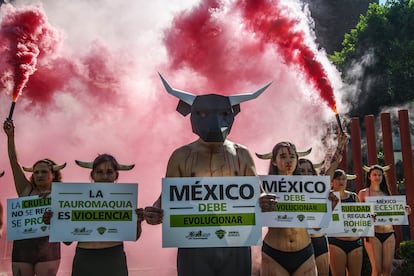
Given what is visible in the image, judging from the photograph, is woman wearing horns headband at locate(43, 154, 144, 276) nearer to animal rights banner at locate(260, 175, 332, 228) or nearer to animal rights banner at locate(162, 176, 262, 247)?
animal rights banner at locate(162, 176, 262, 247)

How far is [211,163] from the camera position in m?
4.03

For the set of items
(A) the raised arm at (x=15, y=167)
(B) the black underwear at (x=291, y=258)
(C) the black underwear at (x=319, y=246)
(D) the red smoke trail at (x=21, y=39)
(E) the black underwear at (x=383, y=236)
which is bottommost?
(B) the black underwear at (x=291, y=258)

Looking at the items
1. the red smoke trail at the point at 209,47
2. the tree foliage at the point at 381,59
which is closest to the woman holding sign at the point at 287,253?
the red smoke trail at the point at 209,47

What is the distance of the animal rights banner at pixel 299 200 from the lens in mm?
4383

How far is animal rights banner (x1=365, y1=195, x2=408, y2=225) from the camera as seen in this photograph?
6406 millimetres

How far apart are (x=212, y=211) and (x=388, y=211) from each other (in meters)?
3.51

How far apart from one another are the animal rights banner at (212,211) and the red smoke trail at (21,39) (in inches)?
116

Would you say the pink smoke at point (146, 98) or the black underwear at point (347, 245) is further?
the pink smoke at point (146, 98)

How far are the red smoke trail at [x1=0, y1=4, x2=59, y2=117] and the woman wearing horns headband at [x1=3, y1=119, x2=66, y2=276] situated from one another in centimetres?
A: 131

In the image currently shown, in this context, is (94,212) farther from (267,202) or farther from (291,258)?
(291,258)

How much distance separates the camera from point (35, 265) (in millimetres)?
4625

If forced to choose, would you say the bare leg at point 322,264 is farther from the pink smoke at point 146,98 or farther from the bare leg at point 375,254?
the pink smoke at point 146,98

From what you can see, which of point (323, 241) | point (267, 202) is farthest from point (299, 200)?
point (323, 241)

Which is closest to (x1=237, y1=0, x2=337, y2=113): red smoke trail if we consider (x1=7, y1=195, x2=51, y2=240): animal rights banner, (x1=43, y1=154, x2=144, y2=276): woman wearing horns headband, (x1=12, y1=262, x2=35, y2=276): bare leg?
(x1=43, y1=154, x2=144, y2=276): woman wearing horns headband
